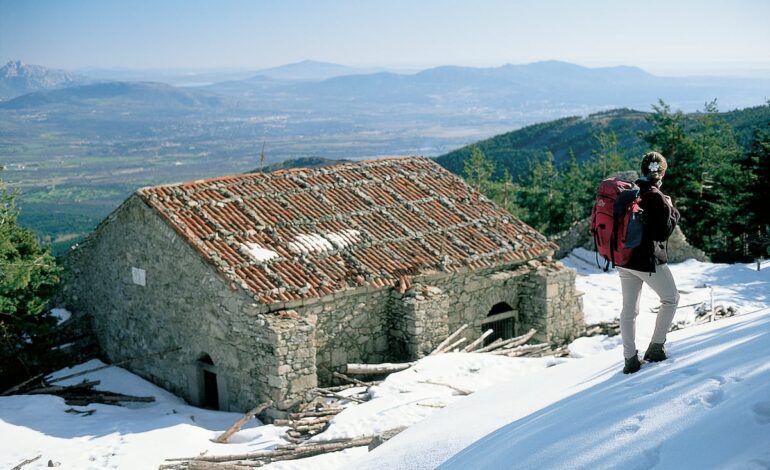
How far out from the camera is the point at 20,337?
1698 cm

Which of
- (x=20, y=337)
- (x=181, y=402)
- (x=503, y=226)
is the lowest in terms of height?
(x=181, y=402)

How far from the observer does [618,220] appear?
7.54 metres

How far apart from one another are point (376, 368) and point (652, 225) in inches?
310

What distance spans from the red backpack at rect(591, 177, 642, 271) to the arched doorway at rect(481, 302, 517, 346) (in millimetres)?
9341

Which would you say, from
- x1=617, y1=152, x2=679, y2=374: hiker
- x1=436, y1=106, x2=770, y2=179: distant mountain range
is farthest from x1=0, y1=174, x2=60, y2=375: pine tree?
x1=436, y1=106, x2=770, y2=179: distant mountain range

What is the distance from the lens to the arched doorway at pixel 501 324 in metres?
17.0

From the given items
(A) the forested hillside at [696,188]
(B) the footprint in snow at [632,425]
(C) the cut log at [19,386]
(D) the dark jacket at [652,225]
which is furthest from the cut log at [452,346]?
(A) the forested hillside at [696,188]

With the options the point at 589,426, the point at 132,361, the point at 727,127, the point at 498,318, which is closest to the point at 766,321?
the point at 589,426

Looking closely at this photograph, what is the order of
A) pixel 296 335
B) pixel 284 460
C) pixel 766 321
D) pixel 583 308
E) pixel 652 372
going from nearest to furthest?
pixel 652 372, pixel 766 321, pixel 284 460, pixel 296 335, pixel 583 308

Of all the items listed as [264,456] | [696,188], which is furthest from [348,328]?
[696,188]

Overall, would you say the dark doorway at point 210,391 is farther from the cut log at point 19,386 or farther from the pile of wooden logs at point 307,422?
the cut log at point 19,386

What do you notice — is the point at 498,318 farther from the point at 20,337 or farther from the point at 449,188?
the point at 20,337

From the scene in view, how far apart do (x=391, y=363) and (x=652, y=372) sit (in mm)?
8090

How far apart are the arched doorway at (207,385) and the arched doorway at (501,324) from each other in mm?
5993
